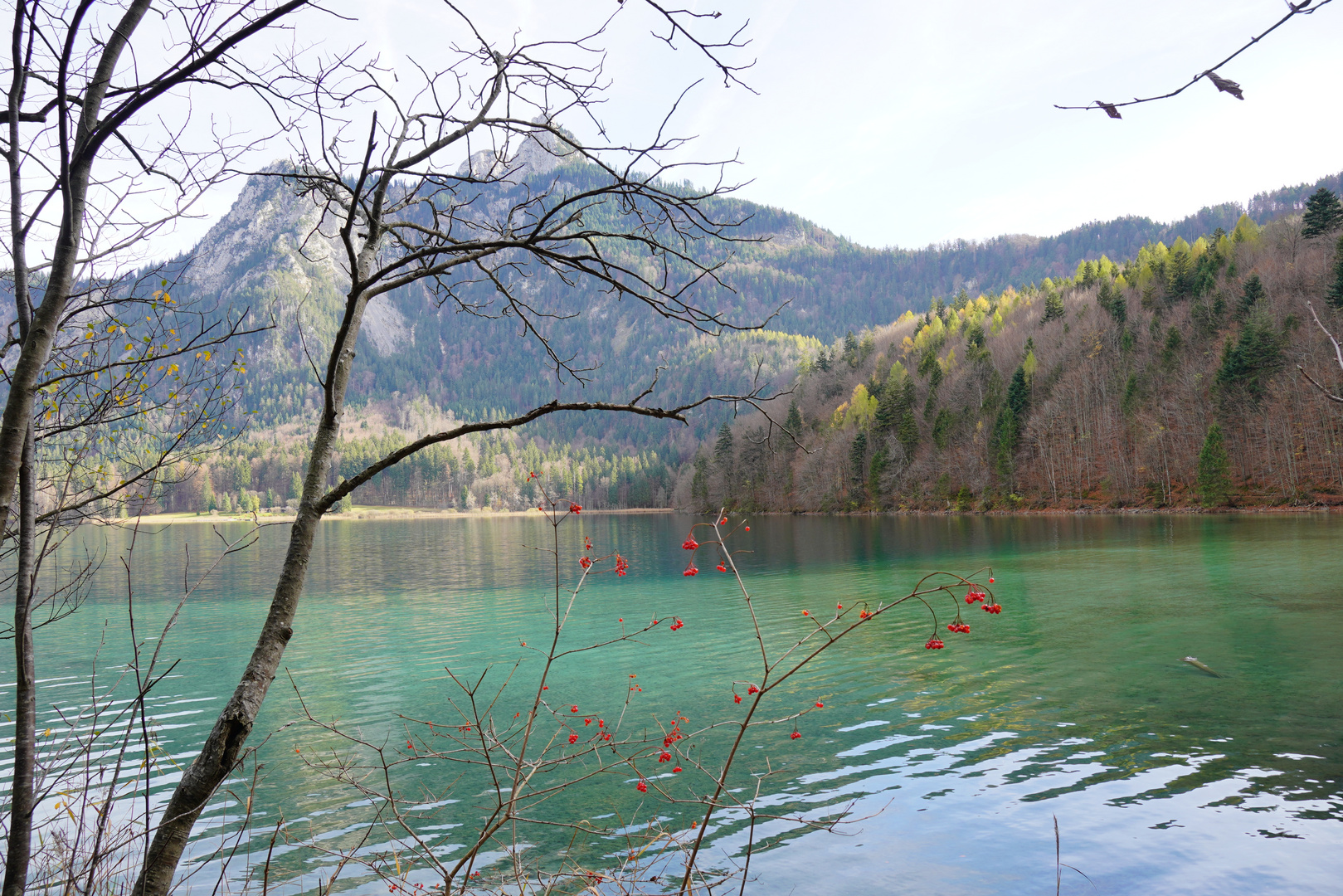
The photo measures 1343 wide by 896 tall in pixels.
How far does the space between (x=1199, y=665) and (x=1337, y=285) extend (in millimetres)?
52807

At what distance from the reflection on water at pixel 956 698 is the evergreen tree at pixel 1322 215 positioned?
147ft

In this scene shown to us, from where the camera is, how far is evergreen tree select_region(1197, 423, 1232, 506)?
52.6 m

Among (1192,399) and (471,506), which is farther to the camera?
(471,506)

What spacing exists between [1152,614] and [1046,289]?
82.8 m

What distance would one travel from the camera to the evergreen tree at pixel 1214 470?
52625 millimetres

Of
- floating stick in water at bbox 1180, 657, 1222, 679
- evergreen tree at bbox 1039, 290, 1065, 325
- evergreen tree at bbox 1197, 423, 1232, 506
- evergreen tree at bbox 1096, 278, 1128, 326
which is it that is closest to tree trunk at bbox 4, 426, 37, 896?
floating stick in water at bbox 1180, 657, 1222, 679

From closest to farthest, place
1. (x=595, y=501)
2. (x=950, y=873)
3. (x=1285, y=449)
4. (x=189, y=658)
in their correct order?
(x=950, y=873)
(x=189, y=658)
(x=1285, y=449)
(x=595, y=501)

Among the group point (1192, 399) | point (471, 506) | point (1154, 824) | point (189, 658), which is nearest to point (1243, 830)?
point (1154, 824)

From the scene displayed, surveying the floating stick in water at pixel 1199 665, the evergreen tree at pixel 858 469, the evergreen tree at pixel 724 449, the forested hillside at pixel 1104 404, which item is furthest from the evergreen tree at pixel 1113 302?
the floating stick in water at pixel 1199 665

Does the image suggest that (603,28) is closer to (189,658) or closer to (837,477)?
(189,658)

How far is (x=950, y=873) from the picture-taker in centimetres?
684

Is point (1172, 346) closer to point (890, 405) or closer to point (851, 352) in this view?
point (890, 405)

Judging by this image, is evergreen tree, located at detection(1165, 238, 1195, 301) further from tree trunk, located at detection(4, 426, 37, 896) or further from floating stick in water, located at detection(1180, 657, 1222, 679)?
tree trunk, located at detection(4, 426, 37, 896)

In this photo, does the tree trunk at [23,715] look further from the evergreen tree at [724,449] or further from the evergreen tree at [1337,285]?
the evergreen tree at [724,449]
